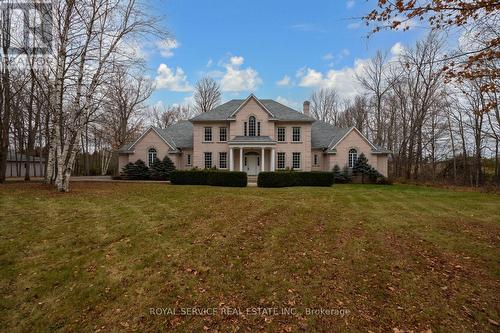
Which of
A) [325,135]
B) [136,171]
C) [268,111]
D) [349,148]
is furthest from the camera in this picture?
[325,135]

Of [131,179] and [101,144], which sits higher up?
[101,144]

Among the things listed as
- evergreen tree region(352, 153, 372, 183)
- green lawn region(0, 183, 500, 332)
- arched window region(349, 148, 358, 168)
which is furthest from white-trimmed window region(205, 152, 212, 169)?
green lawn region(0, 183, 500, 332)

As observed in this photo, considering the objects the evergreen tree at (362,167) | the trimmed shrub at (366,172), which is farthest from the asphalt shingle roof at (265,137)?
the trimmed shrub at (366,172)

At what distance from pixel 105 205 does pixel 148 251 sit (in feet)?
15.6

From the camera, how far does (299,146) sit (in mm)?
24625

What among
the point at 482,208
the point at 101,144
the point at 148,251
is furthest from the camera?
the point at 101,144

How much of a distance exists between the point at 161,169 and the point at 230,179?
9925 mm

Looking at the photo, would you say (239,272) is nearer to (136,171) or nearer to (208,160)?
(208,160)

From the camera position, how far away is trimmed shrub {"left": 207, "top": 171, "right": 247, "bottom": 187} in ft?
58.8

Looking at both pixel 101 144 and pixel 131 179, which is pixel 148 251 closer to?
pixel 131 179

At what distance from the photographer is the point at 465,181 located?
29078 mm

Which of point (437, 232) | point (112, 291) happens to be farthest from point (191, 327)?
point (437, 232)

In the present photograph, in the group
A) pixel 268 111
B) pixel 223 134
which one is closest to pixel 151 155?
pixel 223 134

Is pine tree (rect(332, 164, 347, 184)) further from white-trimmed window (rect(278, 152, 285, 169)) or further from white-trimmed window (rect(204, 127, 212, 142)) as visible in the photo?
white-trimmed window (rect(204, 127, 212, 142))
